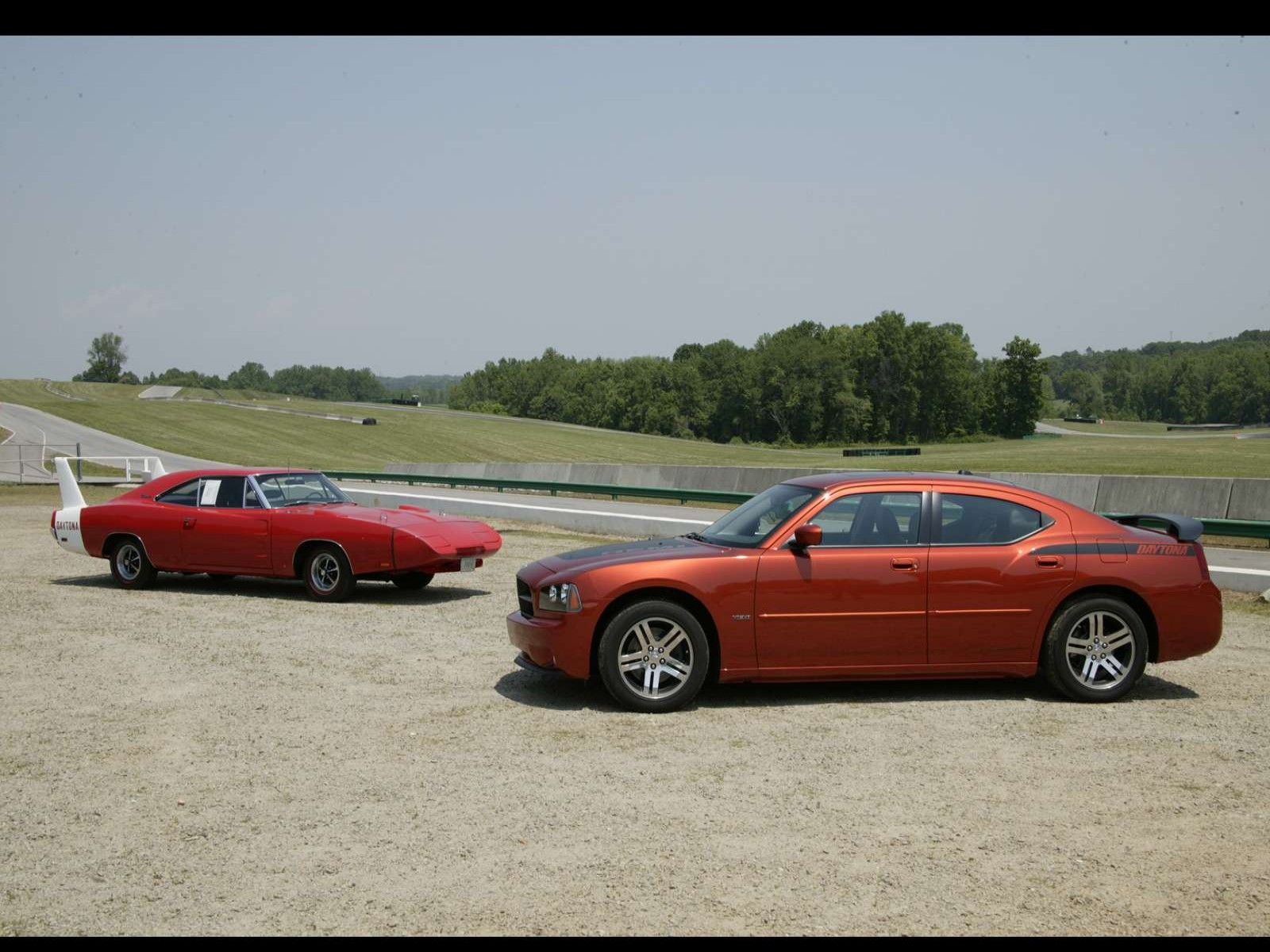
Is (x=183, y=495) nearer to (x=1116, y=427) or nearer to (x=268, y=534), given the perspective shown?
(x=268, y=534)

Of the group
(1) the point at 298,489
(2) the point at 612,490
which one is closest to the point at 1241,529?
(1) the point at 298,489

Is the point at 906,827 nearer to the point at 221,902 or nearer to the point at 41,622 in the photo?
→ the point at 221,902

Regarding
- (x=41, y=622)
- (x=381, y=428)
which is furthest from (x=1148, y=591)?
(x=381, y=428)

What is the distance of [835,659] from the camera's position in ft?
25.0

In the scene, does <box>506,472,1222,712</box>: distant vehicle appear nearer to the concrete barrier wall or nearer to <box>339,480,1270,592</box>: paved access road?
<box>339,480,1270,592</box>: paved access road

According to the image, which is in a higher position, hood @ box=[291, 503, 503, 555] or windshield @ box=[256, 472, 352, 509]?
windshield @ box=[256, 472, 352, 509]

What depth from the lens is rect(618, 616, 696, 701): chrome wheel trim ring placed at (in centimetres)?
753

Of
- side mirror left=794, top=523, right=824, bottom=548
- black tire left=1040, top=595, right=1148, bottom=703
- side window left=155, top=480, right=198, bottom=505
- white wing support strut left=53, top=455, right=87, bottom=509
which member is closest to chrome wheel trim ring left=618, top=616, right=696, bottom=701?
side mirror left=794, top=523, right=824, bottom=548

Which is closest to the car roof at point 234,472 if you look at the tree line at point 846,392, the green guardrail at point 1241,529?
the green guardrail at point 1241,529

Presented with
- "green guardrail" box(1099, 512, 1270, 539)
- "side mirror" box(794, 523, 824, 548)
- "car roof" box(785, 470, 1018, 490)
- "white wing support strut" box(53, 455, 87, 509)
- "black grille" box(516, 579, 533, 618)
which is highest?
"car roof" box(785, 470, 1018, 490)

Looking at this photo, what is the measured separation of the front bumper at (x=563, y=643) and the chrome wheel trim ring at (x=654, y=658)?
25 cm

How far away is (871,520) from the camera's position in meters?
7.83

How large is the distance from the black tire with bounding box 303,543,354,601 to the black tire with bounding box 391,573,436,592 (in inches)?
41.3

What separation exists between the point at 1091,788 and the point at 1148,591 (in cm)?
234
